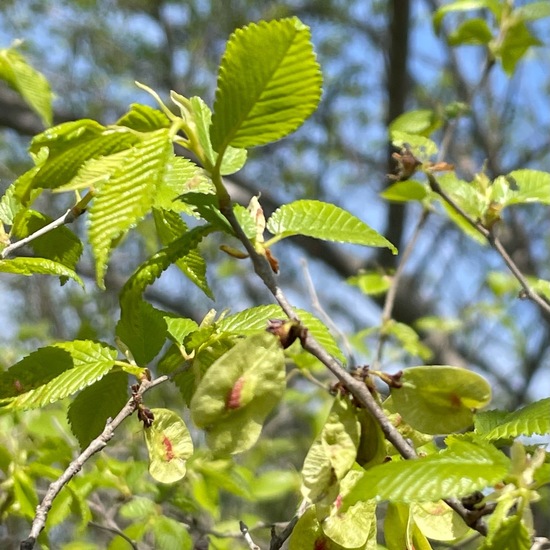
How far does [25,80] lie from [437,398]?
0.76 m

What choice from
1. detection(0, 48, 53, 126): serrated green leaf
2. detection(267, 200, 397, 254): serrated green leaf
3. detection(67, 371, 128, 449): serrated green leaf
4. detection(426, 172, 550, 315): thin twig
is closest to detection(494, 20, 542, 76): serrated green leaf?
detection(426, 172, 550, 315): thin twig

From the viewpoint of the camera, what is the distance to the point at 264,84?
58cm

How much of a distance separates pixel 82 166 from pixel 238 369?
0.67 feet

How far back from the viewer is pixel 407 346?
2004 mm

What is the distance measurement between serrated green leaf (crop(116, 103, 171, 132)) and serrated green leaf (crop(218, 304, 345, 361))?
0.22 meters

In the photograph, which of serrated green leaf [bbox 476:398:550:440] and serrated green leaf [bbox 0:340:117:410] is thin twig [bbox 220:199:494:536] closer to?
serrated green leaf [bbox 476:398:550:440]

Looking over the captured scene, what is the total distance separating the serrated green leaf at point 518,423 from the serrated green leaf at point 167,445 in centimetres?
28

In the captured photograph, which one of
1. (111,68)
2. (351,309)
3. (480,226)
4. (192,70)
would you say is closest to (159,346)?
(480,226)

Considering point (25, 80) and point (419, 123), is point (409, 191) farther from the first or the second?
point (25, 80)

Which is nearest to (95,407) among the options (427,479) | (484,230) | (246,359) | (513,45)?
(246,359)

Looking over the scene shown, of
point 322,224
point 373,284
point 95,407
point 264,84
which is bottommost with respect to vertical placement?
point 373,284

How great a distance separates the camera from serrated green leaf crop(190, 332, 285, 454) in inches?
23.5

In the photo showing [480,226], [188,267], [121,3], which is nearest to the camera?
[188,267]

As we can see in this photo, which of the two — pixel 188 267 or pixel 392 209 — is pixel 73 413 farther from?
pixel 392 209
